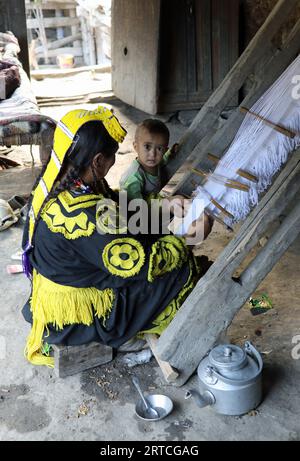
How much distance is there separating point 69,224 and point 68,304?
1.28 feet

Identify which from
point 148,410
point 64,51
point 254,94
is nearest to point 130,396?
point 148,410

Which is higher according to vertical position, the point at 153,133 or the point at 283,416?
the point at 153,133

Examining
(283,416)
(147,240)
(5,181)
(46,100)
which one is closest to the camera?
(283,416)

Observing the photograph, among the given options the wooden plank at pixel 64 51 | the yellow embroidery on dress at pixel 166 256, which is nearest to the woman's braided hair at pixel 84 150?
the yellow embroidery on dress at pixel 166 256

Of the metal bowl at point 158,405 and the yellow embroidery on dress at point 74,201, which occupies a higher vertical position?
the yellow embroidery on dress at point 74,201

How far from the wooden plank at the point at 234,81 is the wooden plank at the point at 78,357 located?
1168mm

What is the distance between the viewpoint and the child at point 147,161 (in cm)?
314

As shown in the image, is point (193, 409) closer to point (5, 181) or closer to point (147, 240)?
point (147, 240)

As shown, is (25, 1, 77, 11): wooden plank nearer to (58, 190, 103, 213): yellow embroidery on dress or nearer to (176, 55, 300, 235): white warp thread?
(176, 55, 300, 235): white warp thread

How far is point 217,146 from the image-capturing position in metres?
3.23

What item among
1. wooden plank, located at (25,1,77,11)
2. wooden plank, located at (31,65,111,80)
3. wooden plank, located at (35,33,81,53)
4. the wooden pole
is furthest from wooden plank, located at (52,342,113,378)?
wooden plank, located at (35,33,81,53)

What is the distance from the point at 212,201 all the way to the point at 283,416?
3.26ft

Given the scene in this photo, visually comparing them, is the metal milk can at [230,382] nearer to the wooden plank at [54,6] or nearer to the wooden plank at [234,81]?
the wooden plank at [234,81]

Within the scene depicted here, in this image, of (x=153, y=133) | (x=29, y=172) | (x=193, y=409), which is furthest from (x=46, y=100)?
(x=193, y=409)
